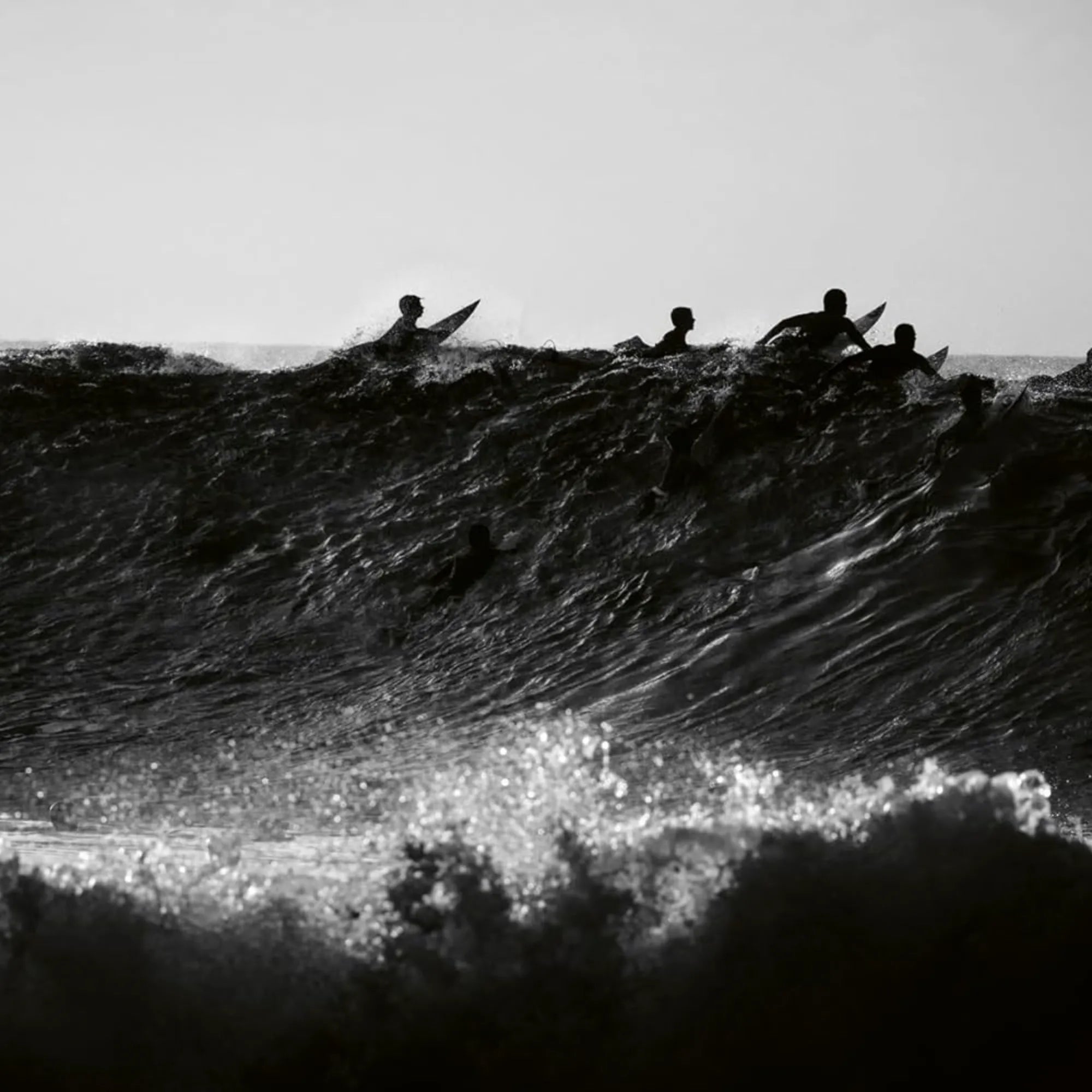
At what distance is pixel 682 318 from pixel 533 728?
23.4ft

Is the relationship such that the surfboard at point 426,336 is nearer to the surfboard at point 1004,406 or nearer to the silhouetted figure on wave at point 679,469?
the silhouetted figure on wave at point 679,469

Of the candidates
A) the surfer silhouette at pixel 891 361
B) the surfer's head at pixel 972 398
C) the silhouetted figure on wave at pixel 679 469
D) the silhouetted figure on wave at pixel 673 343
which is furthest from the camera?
the silhouetted figure on wave at pixel 673 343

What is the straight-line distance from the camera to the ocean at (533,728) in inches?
149

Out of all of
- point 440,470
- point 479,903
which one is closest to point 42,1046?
point 479,903

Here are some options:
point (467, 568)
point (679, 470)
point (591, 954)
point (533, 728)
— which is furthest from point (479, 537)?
point (591, 954)

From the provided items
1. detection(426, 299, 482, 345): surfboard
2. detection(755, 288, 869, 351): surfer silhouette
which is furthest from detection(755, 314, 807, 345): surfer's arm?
detection(426, 299, 482, 345): surfboard

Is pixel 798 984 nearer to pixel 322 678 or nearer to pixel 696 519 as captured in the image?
pixel 322 678

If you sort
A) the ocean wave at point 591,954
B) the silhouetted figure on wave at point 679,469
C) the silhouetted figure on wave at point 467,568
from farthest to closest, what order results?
1. the silhouetted figure on wave at point 679,469
2. the silhouetted figure on wave at point 467,568
3. the ocean wave at point 591,954

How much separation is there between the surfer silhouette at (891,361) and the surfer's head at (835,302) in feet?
1.93

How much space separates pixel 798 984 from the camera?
3.87 m

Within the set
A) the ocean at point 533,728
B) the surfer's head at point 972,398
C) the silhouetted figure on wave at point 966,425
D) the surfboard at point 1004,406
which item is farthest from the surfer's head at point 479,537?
the surfboard at point 1004,406

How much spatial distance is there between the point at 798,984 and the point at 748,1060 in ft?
0.78

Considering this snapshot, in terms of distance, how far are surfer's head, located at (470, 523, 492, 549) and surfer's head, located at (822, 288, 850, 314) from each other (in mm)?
3919

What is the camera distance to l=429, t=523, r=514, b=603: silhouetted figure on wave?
35.7 feet
